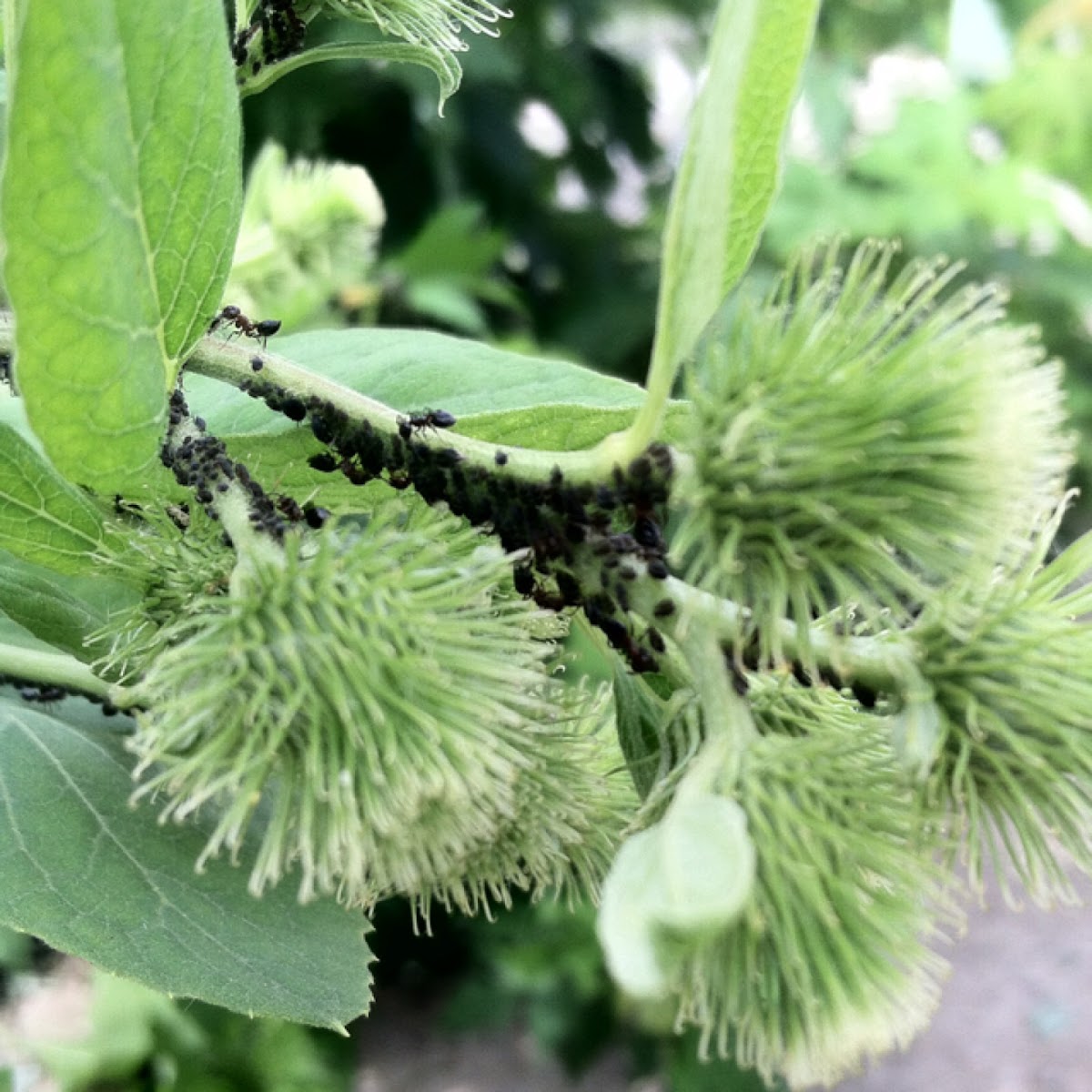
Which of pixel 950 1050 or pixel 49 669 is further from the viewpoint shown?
pixel 950 1050

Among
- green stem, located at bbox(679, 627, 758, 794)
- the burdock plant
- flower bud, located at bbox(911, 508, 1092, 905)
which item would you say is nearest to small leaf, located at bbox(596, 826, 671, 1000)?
the burdock plant

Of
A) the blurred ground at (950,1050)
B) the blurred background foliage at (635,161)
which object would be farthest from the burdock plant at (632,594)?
the blurred ground at (950,1050)

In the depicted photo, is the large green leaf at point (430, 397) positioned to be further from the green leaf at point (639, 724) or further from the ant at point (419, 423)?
the green leaf at point (639, 724)

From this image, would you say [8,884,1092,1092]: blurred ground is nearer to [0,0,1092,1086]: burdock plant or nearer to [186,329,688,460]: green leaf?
[186,329,688,460]: green leaf

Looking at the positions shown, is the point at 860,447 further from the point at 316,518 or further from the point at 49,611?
the point at 49,611

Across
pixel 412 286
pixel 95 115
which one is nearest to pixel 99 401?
pixel 95 115

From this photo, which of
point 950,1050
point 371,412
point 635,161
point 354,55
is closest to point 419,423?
point 371,412

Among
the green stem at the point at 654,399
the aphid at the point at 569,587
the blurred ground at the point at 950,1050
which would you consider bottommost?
the blurred ground at the point at 950,1050
